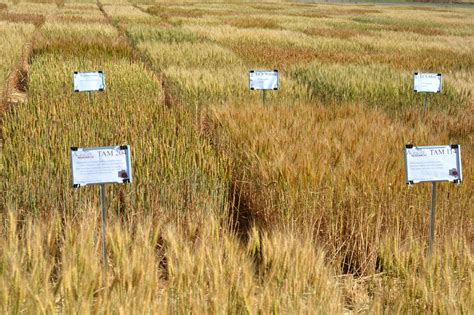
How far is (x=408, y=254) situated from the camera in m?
2.37

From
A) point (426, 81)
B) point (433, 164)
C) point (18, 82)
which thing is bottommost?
point (433, 164)

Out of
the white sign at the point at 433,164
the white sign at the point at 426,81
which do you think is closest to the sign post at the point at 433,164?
the white sign at the point at 433,164

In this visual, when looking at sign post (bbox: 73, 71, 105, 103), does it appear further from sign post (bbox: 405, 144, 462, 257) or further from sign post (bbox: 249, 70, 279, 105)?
sign post (bbox: 405, 144, 462, 257)

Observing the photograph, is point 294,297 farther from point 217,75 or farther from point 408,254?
point 217,75

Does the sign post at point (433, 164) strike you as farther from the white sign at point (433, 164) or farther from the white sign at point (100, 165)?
the white sign at point (100, 165)

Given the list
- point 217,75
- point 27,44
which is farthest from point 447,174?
point 27,44

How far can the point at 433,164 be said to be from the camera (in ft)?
8.70

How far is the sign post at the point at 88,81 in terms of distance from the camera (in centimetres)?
514

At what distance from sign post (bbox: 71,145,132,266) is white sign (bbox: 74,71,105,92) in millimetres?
2814

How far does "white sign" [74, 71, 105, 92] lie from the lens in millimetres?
5141

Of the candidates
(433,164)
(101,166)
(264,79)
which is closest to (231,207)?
(101,166)

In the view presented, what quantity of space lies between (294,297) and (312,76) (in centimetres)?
625

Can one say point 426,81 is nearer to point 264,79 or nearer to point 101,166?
point 264,79

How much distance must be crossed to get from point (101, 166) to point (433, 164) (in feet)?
5.27
